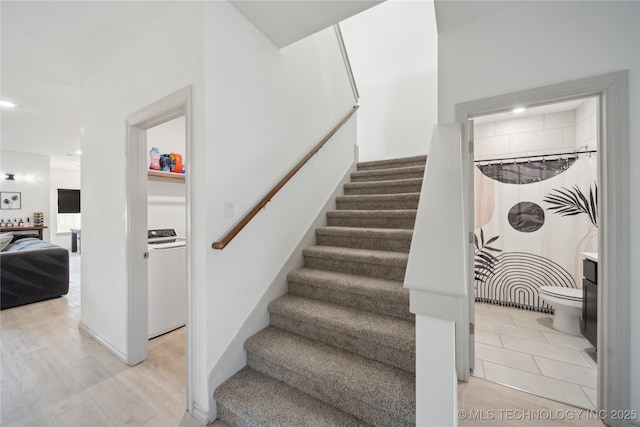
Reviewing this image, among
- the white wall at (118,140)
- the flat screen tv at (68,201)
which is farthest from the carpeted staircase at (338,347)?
the flat screen tv at (68,201)

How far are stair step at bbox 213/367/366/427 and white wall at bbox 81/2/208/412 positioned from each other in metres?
0.18

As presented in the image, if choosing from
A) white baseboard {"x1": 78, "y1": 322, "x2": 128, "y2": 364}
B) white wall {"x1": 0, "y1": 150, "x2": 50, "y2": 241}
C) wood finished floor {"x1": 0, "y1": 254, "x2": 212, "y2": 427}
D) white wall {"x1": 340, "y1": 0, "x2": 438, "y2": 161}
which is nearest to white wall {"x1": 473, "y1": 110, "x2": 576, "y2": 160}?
white wall {"x1": 340, "y1": 0, "x2": 438, "y2": 161}

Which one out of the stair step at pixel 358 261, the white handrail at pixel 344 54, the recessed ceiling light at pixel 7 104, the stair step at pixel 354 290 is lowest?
the stair step at pixel 354 290

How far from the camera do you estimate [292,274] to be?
210cm

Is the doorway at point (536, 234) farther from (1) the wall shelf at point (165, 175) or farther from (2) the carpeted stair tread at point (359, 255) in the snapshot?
(1) the wall shelf at point (165, 175)

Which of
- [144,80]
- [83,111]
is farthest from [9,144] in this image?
[144,80]

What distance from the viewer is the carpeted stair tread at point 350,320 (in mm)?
1472

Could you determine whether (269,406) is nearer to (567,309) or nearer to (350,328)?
(350,328)

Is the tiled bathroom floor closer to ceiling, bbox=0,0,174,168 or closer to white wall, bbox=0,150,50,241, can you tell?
ceiling, bbox=0,0,174,168

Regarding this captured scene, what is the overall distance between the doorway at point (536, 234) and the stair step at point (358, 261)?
1.09 metres

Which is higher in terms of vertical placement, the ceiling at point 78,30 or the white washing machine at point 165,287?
the ceiling at point 78,30

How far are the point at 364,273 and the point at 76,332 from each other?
9.64ft

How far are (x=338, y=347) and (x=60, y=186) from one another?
30.7 ft

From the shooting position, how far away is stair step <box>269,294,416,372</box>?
1.46 m
